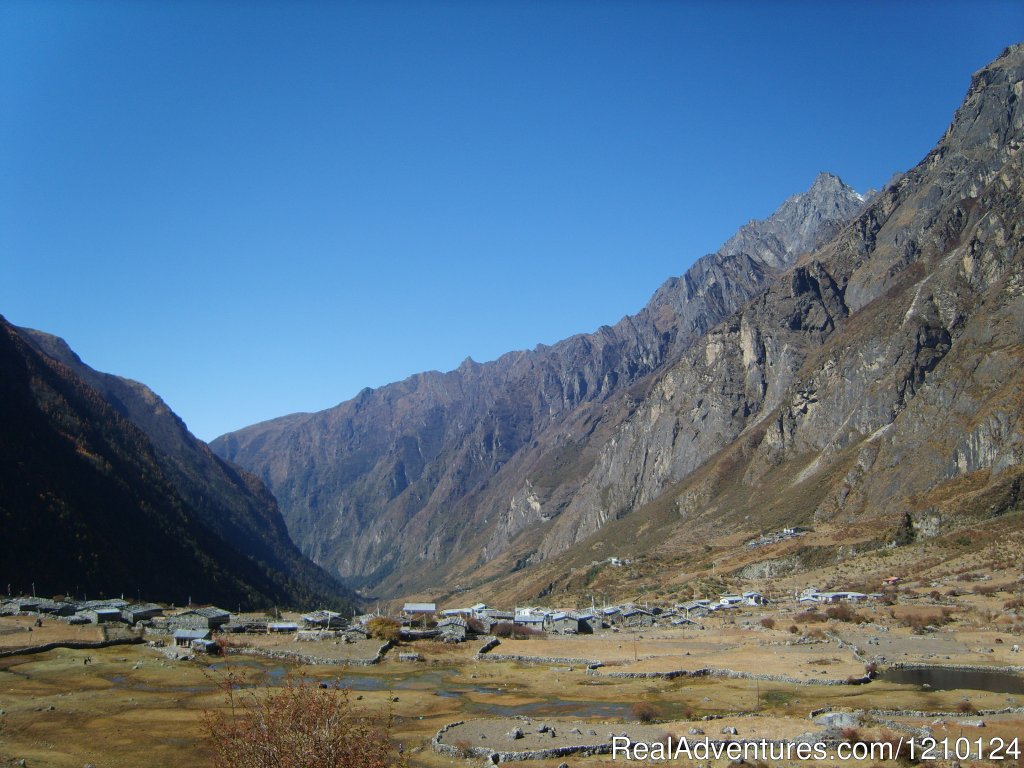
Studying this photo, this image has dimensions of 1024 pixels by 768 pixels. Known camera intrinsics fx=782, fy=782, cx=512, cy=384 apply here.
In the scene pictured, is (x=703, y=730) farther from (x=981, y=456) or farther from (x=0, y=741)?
(x=981, y=456)

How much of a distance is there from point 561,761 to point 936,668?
35.9m

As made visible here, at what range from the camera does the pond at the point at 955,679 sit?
50281 millimetres

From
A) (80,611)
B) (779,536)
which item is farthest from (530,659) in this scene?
(779,536)

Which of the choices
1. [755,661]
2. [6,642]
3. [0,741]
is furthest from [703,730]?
[6,642]

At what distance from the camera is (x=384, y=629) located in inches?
3509

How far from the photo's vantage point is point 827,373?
652 ft

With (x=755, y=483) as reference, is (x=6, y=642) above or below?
below

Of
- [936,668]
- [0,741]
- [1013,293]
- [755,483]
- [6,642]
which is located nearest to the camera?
[0,741]

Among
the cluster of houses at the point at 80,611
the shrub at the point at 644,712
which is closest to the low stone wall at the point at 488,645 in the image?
the shrub at the point at 644,712

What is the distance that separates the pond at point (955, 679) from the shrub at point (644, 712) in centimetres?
1884

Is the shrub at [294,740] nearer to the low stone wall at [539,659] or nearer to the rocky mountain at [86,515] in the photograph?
the low stone wall at [539,659]

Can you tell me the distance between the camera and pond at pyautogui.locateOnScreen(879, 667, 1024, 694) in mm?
50281

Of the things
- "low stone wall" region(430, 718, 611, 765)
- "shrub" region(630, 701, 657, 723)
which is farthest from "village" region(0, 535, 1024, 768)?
"shrub" region(630, 701, 657, 723)

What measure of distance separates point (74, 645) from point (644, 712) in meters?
55.1
